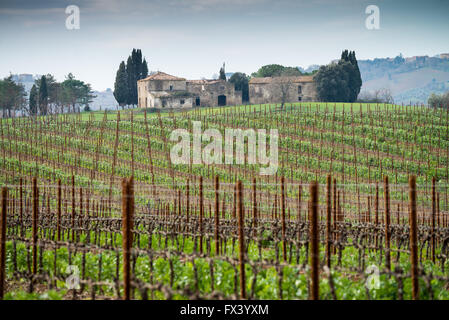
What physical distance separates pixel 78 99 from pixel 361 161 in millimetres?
62961

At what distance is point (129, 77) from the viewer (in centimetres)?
7538

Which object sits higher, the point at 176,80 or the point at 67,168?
the point at 176,80

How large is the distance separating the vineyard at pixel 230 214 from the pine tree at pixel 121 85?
2825 cm

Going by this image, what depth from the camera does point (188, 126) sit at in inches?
1719

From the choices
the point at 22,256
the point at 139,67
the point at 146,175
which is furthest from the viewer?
the point at 139,67

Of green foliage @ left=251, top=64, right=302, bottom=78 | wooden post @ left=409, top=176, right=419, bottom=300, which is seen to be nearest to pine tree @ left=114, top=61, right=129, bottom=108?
green foliage @ left=251, top=64, right=302, bottom=78

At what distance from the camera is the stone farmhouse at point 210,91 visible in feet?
222

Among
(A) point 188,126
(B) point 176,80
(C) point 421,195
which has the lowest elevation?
(C) point 421,195

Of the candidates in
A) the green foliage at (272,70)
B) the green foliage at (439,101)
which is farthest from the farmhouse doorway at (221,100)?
the green foliage at (439,101)

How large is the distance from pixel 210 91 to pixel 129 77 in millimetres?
11330

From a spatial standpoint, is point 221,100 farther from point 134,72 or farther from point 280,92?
point 134,72

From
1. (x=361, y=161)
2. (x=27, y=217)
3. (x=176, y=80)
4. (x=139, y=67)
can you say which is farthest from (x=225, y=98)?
(x=27, y=217)

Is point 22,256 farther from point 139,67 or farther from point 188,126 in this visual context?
point 139,67
